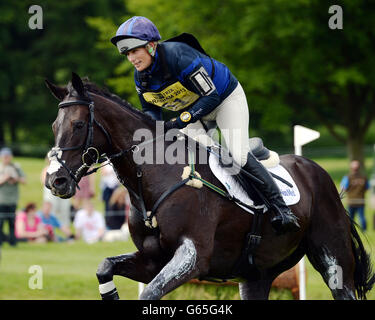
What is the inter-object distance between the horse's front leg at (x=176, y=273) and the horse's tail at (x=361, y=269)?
7.27 ft

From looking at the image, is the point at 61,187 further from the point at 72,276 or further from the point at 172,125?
the point at 72,276

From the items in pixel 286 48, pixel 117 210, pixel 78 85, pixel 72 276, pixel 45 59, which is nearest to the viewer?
pixel 78 85

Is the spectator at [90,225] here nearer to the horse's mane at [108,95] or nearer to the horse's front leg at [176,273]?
the horse's mane at [108,95]

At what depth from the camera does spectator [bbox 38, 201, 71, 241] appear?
14609 mm

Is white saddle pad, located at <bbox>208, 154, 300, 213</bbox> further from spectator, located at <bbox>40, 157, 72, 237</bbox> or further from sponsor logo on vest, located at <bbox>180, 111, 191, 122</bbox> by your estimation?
spectator, located at <bbox>40, 157, 72, 237</bbox>

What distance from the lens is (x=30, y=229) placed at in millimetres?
14648

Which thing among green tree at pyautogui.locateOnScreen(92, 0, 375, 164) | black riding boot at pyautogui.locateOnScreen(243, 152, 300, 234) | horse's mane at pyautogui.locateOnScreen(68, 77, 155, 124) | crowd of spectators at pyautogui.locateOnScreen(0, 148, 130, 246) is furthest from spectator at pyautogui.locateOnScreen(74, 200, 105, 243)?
green tree at pyautogui.locateOnScreen(92, 0, 375, 164)

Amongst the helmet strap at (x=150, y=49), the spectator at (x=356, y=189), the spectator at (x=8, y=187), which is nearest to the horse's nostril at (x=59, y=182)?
the helmet strap at (x=150, y=49)

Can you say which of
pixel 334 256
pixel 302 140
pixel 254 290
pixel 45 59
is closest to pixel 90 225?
pixel 302 140

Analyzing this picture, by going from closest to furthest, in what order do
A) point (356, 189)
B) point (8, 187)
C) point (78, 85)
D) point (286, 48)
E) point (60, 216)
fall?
point (78, 85) < point (8, 187) < point (60, 216) < point (356, 189) < point (286, 48)

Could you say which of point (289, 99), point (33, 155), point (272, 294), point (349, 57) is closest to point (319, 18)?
point (349, 57)

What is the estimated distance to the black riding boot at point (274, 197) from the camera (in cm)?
551

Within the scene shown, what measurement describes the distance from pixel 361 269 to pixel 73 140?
10.9 ft
